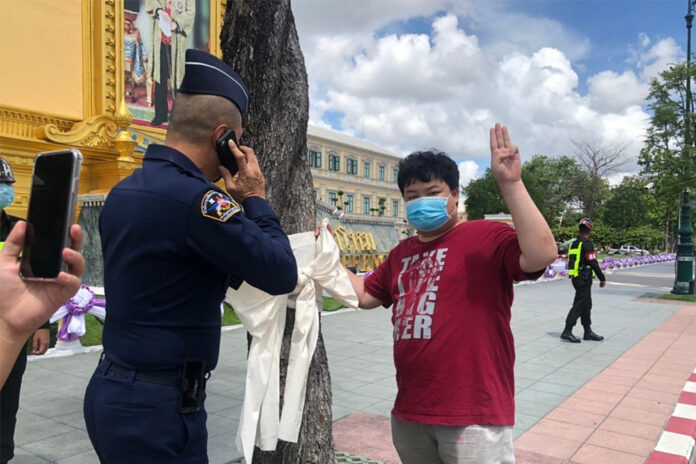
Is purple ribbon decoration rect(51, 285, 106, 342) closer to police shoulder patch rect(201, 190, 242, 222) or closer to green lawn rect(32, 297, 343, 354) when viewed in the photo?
green lawn rect(32, 297, 343, 354)

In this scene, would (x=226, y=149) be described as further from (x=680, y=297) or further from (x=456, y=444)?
(x=680, y=297)

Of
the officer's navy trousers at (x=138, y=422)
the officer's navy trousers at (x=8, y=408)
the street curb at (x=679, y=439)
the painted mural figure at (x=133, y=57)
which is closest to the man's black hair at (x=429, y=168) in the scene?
the officer's navy trousers at (x=138, y=422)

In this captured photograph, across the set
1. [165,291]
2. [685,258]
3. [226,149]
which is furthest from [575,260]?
[685,258]

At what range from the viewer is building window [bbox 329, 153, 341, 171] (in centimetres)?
4822

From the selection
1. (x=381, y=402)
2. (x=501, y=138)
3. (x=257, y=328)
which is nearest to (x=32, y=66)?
(x=381, y=402)

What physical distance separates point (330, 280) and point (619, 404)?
3948 mm

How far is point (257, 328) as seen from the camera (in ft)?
8.05

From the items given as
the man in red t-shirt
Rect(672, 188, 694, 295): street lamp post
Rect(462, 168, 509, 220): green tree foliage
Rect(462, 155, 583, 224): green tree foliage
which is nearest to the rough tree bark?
the man in red t-shirt

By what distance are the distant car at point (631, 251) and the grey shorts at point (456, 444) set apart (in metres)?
54.9

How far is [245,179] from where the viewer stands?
1.79 metres

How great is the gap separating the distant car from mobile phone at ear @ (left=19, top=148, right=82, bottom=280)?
5625 centimetres

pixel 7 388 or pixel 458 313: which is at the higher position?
pixel 458 313

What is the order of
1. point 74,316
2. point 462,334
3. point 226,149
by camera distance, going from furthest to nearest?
point 74,316 → point 462,334 → point 226,149

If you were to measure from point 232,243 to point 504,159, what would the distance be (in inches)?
40.3
